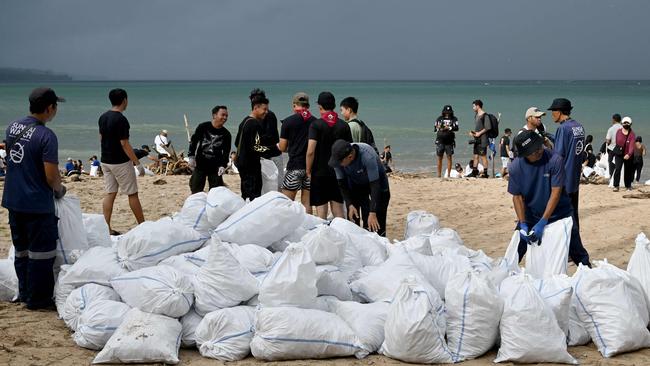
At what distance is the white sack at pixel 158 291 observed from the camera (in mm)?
4051

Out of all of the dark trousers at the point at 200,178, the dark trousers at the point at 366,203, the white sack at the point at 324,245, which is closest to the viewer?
the white sack at the point at 324,245

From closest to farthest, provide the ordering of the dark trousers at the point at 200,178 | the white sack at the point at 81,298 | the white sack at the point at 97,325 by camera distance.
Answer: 1. the white sack at the point at 97,325
2. the white sack at the point at 81,298
3. the dark trousers at the point at 200,178

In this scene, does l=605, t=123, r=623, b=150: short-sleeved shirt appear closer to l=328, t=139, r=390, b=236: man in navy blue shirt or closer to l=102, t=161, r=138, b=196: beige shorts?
l=328, t=139, r=390, b=236: man in navy blue shirt

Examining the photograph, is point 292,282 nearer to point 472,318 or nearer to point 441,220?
point 472,318

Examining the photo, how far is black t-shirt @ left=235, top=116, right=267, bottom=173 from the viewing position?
6.86m

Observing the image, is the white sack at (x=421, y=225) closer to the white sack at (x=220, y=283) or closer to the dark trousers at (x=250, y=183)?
the dark trousers at (x=250, y=183)

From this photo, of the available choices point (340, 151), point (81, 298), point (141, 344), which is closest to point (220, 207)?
point (340, 151)

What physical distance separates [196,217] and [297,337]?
1.57 metres

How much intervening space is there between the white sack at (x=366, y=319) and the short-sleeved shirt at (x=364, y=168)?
171cm

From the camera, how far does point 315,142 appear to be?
21.5 ft

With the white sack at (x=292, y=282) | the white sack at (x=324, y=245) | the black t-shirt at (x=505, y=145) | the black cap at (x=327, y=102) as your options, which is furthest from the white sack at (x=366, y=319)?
the black t-shirt at (x=505, y=145)

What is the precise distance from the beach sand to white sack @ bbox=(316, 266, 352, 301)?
52 centimetres

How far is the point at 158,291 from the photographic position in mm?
4059

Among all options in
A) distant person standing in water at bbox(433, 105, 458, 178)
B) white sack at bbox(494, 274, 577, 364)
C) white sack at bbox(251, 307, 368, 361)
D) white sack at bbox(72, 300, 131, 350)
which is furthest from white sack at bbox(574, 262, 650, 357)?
distant person standing in water at bbox(433, 105, 458, 178)
